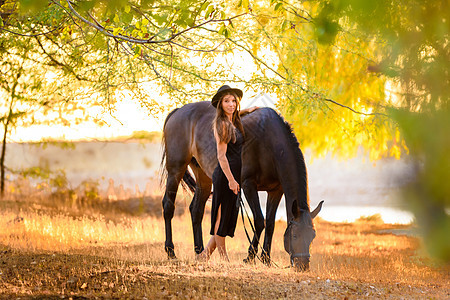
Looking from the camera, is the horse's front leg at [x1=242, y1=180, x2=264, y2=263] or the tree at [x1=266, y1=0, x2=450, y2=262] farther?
the horse's front leg at [x1=242, y1=180, x2=264, y2=263]

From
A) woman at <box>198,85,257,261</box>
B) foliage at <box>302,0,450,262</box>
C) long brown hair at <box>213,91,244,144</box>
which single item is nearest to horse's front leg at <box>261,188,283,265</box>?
woman at <box>198,85,257,261</box>

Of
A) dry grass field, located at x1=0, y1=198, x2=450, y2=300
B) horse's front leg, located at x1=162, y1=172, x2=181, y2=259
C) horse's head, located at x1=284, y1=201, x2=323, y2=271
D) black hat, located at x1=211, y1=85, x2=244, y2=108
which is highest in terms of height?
black hat, located at x1=211, y1=85, x2=244, y2=108

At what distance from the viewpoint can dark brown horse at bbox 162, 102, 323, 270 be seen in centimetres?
623

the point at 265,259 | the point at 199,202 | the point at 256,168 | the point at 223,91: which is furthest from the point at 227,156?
the point at 199,202

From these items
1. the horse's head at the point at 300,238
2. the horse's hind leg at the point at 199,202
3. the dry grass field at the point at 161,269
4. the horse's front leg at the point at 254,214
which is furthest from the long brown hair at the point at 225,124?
the horse's hind leg at the point at 199,202

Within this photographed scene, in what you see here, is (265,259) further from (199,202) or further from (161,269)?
(199,202)

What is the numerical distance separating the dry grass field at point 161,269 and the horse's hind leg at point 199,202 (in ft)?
1.11

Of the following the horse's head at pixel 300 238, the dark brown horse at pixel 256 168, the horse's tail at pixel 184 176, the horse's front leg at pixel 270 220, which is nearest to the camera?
the horse's head at pixel 300 238

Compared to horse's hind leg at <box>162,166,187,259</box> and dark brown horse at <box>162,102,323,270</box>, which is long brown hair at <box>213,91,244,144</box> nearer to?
dark brown horse at <box>162,102,323,270</box>

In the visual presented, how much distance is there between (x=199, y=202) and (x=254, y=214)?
145 centimetres

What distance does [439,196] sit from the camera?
4320mm

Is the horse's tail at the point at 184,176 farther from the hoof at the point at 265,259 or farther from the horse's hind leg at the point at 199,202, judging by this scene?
the hoof at the point at 265,259

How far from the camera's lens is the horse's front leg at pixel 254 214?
22.7 feet

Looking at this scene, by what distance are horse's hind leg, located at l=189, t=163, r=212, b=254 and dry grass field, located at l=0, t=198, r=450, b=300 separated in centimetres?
34
